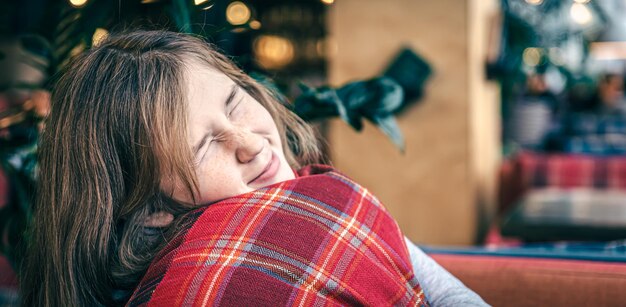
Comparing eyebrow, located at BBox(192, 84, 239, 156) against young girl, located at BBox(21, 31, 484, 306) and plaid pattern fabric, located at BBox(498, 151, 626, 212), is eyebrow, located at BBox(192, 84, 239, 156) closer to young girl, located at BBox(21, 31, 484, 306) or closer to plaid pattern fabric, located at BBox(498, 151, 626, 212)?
young girl, located at BBox(21, 31, 484, 306)

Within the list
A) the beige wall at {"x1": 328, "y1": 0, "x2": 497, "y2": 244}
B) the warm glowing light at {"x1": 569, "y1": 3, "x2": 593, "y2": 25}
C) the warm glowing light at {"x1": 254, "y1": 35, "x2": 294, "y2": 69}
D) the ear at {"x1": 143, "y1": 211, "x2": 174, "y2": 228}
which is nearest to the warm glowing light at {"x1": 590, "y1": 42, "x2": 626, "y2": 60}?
the warm glowing light at {"x1": 254, "y1": 35, "x2": 294, "y2": 69}

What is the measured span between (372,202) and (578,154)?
306cm

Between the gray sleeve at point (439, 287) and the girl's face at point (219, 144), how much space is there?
0.26m

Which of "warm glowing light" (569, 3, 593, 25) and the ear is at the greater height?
the ear

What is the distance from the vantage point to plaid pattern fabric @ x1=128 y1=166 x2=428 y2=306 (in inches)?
24.4

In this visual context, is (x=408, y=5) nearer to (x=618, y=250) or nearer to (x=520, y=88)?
(x=618, y=250)

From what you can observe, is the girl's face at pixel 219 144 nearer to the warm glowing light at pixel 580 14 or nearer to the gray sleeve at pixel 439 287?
the gray sleeve at pixel 439 287

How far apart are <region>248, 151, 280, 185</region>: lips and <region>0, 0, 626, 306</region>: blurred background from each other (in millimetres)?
226

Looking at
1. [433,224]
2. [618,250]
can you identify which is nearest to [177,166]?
[618,250]

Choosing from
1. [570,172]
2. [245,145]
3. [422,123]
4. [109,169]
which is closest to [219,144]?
[245,145]

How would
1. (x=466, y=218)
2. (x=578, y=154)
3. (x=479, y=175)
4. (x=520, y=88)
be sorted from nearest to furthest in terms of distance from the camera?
(x=466, y=218) → (x=479, y=175) → (x=578, y=154) → (x=520, y=88)

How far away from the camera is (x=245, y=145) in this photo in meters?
0.74

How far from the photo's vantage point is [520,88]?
13.6ft

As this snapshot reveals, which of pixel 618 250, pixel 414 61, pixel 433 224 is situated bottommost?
pixel 433 224
